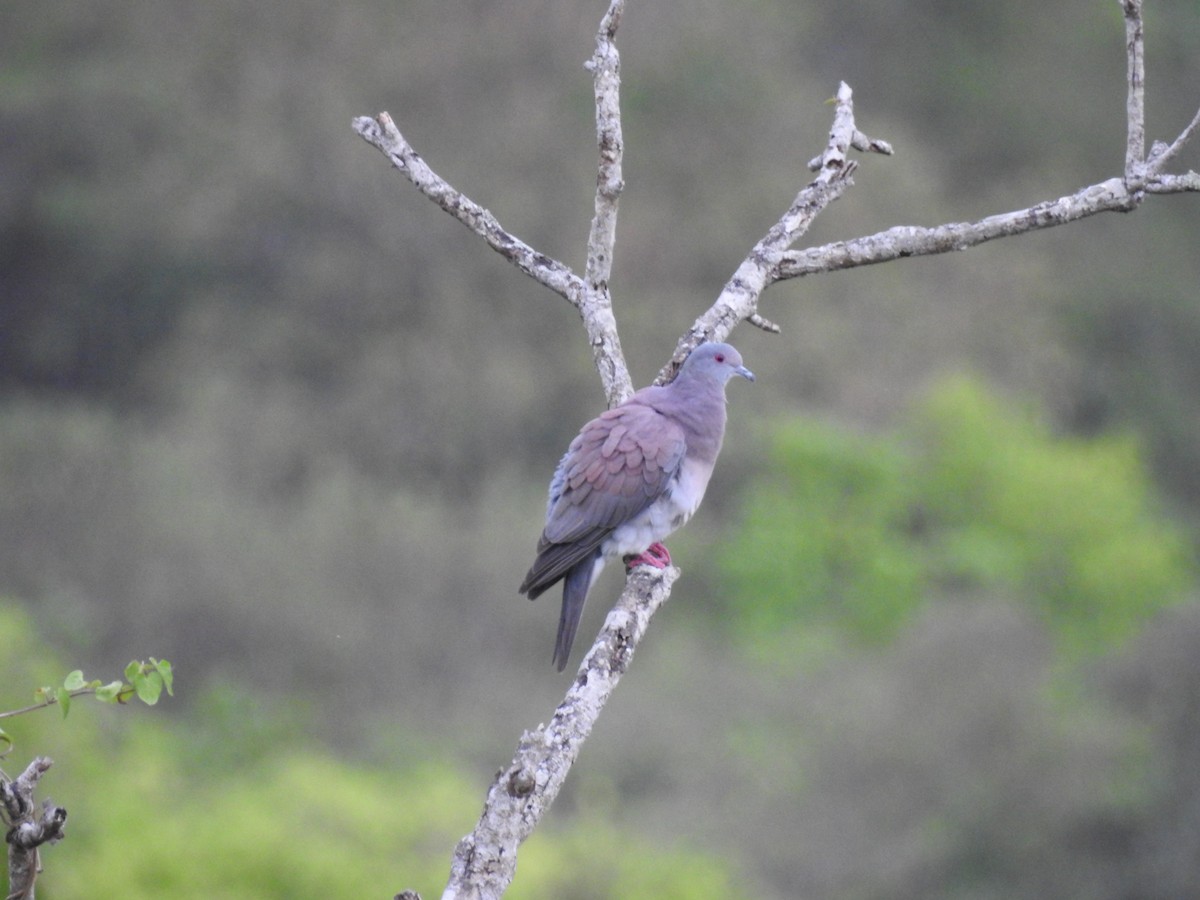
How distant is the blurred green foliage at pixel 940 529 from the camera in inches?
1055

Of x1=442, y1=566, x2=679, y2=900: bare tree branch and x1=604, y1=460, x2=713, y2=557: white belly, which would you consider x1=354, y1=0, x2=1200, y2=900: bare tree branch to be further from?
x1=604, y1=460, x2=713, y2=557: white belly

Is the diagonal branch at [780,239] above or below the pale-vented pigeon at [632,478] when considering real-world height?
above

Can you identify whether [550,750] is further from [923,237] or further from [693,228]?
[693,228]

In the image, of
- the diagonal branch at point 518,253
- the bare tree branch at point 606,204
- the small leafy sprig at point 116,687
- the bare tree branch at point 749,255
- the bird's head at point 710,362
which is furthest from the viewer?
the bird's head at point 710,362

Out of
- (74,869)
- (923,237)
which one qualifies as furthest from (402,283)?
(923,237)

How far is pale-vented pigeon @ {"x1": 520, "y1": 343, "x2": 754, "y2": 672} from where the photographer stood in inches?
227

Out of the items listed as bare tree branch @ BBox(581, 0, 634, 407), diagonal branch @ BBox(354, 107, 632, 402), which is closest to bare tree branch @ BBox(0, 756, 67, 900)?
bare tree branch @ BBox(581, 0, 634, 407)

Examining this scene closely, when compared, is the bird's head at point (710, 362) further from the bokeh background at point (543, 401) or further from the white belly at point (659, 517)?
the bokeh background at point (543, 401)

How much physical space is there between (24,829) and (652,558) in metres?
3.03

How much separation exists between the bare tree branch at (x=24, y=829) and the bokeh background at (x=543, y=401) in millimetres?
14686

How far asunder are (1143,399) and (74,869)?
25077 mm

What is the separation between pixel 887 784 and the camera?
17.9 m

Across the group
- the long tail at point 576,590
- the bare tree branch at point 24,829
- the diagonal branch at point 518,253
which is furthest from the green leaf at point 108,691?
the diagonal branch at point 518,253

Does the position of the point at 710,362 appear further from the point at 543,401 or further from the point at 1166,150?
the point at 543,401
